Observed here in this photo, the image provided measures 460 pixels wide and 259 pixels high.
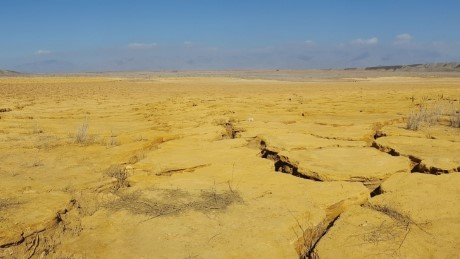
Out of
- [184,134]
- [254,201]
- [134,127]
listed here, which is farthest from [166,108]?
[254,201]

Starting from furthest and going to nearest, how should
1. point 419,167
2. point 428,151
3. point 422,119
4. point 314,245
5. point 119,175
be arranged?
point 422,119, point 428,151, point 419,167, point 119,175, point 314,245

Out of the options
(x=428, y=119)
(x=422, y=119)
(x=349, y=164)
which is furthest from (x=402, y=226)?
(x=428, y=119)

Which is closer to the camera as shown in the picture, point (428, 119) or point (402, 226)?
point (402, 226)

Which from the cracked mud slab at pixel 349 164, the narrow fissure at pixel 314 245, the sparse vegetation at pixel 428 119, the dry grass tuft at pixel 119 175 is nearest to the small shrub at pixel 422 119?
the sparse vegetation at pixel 428 119

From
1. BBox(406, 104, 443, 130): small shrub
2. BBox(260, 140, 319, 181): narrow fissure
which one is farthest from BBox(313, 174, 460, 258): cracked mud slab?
BBox(406, 104, 443, 130): small shrub

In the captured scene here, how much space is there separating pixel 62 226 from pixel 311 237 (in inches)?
A: 62.4

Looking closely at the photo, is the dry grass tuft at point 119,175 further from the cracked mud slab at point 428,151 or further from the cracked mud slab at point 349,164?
the cracked mud slab at point 428,151

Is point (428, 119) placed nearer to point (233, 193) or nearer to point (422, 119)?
point (422, 119)

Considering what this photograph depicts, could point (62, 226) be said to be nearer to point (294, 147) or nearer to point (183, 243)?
point (183, 243)

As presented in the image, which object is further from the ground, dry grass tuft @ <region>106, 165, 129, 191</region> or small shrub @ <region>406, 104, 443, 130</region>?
small shrub @ <region>406, 104, 443, 130</region>

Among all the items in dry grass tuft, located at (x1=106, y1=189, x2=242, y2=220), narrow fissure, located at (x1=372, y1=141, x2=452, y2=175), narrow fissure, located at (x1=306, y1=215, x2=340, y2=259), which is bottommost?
narrow fissure, located at (x1=306, y1=215, x2=340, y2=259)

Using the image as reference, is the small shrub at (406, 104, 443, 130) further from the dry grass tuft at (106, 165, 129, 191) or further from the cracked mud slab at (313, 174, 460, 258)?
the dry grass tuft at (106, 165, 129, 191)

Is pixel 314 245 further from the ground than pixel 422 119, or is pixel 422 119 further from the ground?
pixel 422 119

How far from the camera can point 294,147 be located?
15.6ft
